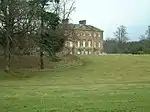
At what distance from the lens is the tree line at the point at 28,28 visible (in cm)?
4662

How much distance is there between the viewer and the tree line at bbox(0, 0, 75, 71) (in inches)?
1836

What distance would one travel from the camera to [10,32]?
4753 centimetres

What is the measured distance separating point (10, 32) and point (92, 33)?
87.1 m

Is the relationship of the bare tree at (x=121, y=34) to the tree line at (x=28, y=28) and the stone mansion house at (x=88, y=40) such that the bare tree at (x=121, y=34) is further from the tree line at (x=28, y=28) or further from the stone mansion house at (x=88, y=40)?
the tree line at (x=28, y=28)

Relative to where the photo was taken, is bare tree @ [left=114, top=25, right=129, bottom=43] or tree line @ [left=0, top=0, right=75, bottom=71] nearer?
tree line @ [left=0, top=0, right=75, bottom=71]

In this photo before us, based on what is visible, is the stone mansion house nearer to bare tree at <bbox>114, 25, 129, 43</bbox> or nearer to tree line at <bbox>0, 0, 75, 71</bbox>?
bare tree at <bbox>114, 25, 129, 43</bbox>

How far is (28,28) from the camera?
47969mm

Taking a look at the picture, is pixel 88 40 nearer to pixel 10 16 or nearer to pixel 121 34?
pixel 121 34

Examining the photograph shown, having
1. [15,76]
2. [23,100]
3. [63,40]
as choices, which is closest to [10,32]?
[15,76]

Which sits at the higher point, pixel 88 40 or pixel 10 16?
pixel 10 16

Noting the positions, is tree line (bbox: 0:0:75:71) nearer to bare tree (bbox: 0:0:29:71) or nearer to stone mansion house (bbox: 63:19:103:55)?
bare tree (bbox: 0:0:29:71)

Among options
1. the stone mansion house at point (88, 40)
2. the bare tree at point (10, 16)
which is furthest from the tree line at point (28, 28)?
the stone mansion house at point (88, 40)

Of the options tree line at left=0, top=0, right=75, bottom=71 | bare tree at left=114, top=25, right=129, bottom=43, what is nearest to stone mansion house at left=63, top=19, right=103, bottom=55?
bare tree at left=114, top=25, right=129, bottom=43

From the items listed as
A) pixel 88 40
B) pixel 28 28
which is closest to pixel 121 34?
pixel 88 40
